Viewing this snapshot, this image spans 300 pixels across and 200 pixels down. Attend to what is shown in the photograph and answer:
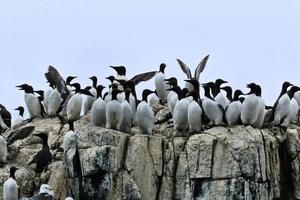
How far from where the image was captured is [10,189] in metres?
31.4

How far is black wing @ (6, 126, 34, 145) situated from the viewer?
34281mm

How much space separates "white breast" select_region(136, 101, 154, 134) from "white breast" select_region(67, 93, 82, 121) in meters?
2.60

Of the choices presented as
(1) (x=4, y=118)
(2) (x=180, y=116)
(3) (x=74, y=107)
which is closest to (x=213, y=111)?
(2) (x=180, y=116)

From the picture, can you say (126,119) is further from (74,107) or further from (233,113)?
(233,113)

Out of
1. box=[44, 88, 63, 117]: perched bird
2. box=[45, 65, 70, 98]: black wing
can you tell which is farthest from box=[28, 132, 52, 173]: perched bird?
box=[45, 65, 70, 98]: black wing

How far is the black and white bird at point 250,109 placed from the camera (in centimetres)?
3216

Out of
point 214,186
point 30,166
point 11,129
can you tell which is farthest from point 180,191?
point 11,129

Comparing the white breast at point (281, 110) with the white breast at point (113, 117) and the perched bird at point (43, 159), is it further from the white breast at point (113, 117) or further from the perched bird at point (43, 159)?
the perched bird at point (43, 159)

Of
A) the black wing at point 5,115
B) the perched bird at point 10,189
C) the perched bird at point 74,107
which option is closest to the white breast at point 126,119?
the perched bird at point 74,107

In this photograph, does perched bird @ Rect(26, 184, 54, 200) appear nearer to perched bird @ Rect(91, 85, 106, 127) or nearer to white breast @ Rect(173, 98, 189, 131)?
perched bird @ Rect(91, 85, 106, 127)

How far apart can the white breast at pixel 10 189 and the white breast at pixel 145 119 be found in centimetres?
352

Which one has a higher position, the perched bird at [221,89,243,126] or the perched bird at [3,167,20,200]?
the perched bird at [221,89,243,126]

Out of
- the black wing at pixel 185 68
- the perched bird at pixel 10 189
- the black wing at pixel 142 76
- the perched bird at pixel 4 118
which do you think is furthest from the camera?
the perched bird at pixel 4 118

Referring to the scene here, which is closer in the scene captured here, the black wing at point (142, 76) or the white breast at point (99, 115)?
the white breast at point (99, 115)
